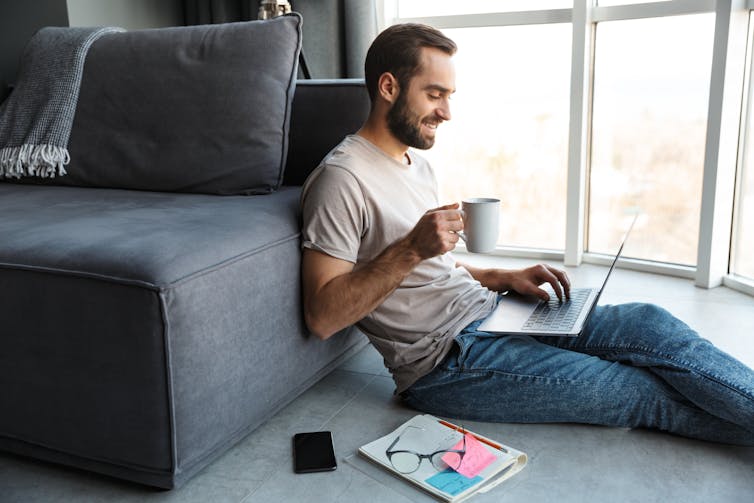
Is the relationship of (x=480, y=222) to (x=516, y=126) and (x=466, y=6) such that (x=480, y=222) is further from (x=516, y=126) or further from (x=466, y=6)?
(x=466, y=6)

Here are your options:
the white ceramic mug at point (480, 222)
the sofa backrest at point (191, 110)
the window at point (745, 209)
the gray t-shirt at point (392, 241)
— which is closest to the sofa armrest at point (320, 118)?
the sofa backrest at point (191, 110)

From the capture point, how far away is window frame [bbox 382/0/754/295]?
2443mm

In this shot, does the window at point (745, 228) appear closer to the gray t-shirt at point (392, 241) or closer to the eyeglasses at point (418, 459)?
the gray t-shirt at point (392, 241)

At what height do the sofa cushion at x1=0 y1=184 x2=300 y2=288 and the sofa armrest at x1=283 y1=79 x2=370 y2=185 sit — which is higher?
the sofa armrest at x1=283 y1=79 x2=370 y2=185

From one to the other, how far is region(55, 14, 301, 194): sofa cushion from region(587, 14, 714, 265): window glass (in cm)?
144

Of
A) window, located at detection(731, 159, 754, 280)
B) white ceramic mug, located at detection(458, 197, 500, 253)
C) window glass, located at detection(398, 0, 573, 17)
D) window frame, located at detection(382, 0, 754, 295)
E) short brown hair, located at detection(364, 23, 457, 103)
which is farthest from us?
window glass, located at detection(398, 0, 573, 17)

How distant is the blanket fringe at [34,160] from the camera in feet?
6.64

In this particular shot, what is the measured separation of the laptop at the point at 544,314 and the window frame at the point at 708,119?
1051 millimetres

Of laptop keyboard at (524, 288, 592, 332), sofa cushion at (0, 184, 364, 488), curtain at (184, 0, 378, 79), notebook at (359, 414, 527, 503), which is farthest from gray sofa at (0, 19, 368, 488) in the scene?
curtain at (184, 0, 378, 79)

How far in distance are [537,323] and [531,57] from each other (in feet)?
5.73

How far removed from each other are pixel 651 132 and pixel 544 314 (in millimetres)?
1428

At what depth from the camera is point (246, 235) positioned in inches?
57.4

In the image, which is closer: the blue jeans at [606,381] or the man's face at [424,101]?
the blue jeans at [606,381]

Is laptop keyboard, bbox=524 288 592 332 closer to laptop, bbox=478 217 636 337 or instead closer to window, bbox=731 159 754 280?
laptop, bbox=478 217 636 337
